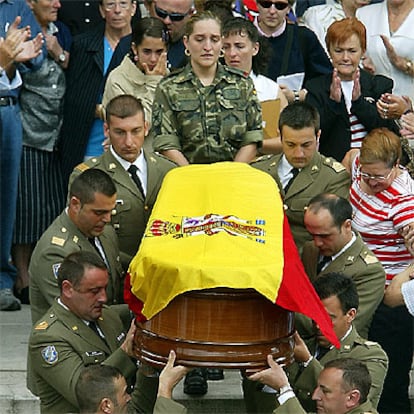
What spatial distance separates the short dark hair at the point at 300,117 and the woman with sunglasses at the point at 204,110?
0.28m

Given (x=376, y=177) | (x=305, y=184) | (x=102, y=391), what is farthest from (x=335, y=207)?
(x=102, y=391)

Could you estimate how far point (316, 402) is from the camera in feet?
21.0

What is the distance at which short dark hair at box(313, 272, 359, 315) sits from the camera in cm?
665

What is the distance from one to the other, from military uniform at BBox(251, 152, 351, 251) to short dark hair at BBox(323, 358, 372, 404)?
1438 mm

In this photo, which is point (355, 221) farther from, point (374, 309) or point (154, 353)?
point (154, 353)

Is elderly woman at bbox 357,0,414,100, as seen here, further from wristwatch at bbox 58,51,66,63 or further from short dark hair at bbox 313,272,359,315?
short dark hair at bbox 313,272,359,315

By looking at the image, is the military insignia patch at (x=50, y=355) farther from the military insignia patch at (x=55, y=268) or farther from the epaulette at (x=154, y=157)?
the epaulette at (x=154, y=157)

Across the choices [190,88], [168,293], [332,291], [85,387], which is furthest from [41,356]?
[190,88]

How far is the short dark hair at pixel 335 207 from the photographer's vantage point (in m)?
7.07

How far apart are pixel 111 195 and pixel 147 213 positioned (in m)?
0.48

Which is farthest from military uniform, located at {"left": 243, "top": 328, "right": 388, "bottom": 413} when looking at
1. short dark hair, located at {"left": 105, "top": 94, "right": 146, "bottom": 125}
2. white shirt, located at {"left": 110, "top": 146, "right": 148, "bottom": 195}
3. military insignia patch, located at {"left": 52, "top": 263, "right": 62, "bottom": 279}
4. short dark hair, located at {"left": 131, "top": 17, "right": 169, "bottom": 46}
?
short dark hair, located at {"left": 131, "top": 17, "right": 169, "bottom": 46}

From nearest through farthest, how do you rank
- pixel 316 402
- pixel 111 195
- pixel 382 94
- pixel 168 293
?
pixel 168 293 → pixel 316 402 → pixel 111 195 → pixel 382 94

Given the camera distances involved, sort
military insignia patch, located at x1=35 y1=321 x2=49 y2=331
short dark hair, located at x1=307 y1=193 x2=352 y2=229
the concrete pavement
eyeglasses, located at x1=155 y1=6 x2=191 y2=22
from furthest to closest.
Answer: eyeglasses, located at x1=155 y1=6 x2=191 y2=22 → the concrete pavement → short dark hair, located at x1=307 y1=193 x2=352 y2=229 → military insignia patch, located at x1=35 y1=321 x2=49 y2=331

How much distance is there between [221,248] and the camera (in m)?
5.99
